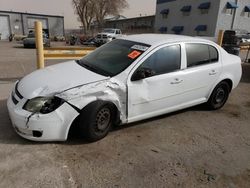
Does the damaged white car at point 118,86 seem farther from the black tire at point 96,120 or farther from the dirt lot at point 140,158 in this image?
the dirt lot at point 140,158

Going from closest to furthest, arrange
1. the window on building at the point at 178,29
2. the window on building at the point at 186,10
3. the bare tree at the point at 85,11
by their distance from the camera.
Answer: the window on building at the point at 186,10
the window on building at the point at 178,29
the bare tree at the point at 85,11

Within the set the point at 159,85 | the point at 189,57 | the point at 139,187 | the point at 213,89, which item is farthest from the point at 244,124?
the point at 139,187

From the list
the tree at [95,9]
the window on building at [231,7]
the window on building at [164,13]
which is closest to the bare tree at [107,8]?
the tree at [95,9]

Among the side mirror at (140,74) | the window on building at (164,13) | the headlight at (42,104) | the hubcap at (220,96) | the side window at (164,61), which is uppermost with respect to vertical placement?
the window on building at (164,13)

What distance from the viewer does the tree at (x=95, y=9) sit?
46.1m

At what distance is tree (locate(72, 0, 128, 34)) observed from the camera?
151ft

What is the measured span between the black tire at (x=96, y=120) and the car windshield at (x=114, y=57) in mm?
535

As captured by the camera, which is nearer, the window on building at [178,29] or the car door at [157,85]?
the car door at [157,85]

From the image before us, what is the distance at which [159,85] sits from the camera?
3.85m

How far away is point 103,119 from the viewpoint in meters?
3.49

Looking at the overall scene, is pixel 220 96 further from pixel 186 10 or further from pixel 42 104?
pixel 186 10

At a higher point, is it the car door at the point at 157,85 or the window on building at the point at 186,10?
the window on building at the point at 186,10

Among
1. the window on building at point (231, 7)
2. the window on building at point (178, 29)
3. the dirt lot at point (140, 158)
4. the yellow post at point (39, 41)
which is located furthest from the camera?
the window on building at point (178, 29)

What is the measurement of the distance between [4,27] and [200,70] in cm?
4257
